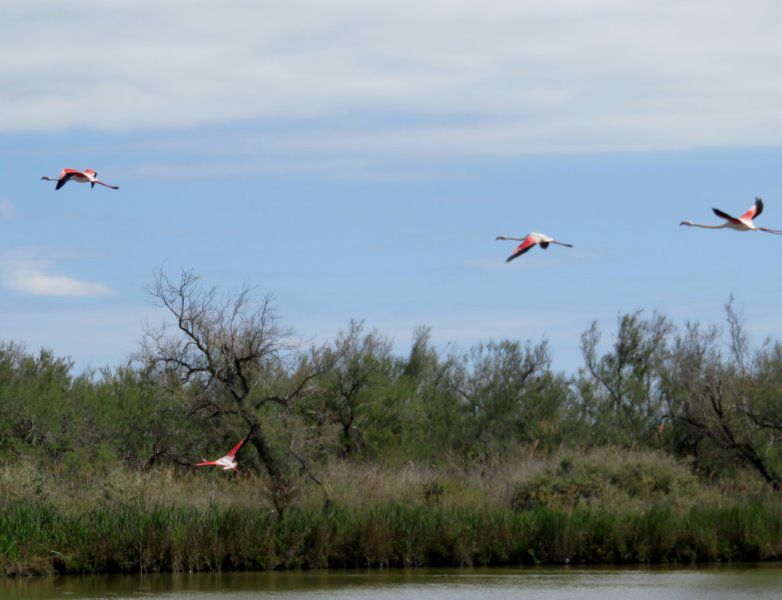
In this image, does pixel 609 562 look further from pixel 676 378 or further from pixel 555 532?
pixel 676 378

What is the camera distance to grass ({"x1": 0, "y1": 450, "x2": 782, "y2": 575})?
30.0m

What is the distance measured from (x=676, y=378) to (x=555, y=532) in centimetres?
1515

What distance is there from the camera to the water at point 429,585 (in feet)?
85.7

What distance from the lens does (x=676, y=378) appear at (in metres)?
46.1

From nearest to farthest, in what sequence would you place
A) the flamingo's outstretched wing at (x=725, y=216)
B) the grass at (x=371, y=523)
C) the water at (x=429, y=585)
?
the flamingo's outstretched wing at (x=725, y=216) → the water at (x=429, y=585) → the grass at (x=371, y=523)

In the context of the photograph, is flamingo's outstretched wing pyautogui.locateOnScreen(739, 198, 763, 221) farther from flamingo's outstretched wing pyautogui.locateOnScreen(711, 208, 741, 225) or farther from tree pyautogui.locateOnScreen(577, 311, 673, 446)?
tree pyautogui.locateOnScreen(577, 311, 673, 446)

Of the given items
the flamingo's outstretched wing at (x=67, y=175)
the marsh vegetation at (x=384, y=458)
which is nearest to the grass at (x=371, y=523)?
the marsh vegetation at (x=384, y=458)

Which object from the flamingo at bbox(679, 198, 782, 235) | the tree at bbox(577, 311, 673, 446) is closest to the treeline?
the tree at bbox(577, 311, 673, 446)

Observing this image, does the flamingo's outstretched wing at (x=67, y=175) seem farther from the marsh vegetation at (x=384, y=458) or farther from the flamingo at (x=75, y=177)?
the marsh vegetation at (x=384, y=458)

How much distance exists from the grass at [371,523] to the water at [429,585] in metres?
0.68

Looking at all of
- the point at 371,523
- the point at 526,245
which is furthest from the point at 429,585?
the point at 526,245

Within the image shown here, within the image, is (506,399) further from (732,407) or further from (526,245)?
(526,245)

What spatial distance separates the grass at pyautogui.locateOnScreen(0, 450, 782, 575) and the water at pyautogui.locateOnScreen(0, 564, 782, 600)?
2.24ft

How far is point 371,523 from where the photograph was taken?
3152cm
